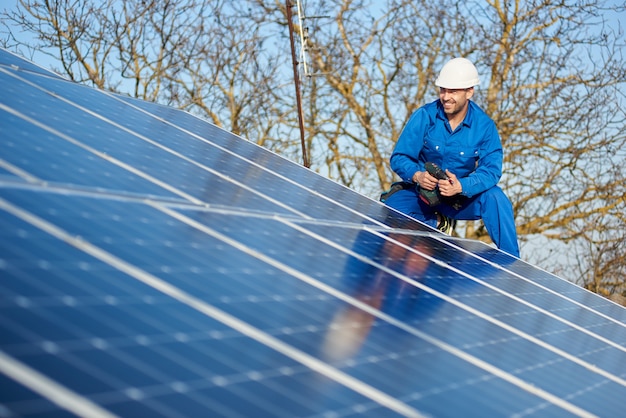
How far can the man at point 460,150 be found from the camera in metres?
8.59

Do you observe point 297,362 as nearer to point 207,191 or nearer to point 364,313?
point 364,313

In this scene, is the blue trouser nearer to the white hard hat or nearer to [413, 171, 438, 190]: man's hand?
[413, 171, 438, 190]: man's hand

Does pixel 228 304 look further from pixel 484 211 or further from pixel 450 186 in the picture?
pixel 484 211

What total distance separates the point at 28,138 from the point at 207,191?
899 millimetres

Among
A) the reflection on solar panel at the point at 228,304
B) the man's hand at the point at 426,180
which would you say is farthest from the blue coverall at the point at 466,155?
the reflection on solar panel at the point at 228,304

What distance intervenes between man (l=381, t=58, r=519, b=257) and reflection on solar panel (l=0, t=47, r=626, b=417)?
9.58ft

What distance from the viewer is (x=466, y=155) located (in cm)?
874

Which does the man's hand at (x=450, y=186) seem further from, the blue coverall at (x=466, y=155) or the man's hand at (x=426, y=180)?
the blue coverall at (x=466, y=155)

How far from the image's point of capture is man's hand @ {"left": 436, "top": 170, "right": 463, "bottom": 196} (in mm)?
8102

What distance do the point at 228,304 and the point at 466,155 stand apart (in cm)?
638

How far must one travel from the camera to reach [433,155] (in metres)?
8.84

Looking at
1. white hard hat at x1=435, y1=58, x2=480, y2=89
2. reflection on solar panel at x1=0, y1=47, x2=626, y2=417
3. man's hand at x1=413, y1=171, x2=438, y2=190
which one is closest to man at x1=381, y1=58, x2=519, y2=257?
white hard hat at x1=435, y1=58, x2=480, y2=89

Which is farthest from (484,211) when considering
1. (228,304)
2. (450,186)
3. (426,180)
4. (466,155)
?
(228,304)

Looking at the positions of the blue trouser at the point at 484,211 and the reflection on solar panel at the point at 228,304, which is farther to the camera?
the blue trouser at the point at 484,211
